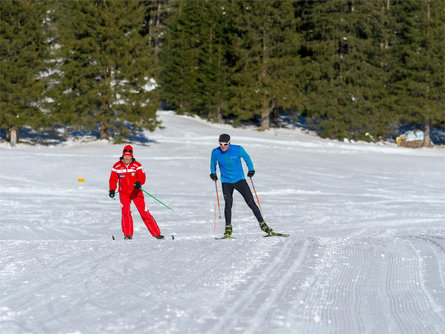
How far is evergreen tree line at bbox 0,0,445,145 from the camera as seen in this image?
27.7 meters

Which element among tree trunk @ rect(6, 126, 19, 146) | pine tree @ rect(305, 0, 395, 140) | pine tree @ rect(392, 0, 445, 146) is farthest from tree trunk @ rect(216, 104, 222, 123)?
tree trunk @ rect(6, 126, 19, 146)

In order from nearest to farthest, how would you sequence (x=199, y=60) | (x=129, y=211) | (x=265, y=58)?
(x=129, y=211) → (x=265, y=58) → (x=199, y=60)

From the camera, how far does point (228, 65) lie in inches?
1741

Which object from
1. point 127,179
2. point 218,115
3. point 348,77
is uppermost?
point 348,77

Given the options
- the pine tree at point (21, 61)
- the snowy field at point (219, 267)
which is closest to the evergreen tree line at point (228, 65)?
the pine tree at point (21, 61)

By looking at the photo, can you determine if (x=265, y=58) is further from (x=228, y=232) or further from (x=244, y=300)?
(x=244, y=300)

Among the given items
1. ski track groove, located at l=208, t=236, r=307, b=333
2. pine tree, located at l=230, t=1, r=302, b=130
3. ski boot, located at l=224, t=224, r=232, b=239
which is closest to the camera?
ski track groove, located at l=208, t=236, r=307, b=333

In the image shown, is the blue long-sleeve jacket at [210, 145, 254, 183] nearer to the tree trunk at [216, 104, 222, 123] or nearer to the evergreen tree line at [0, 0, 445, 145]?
the evergreen tree line at [0, 0, 445, 145]

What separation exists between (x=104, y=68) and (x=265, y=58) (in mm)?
14859

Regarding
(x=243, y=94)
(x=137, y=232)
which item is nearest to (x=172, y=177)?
(x=137, y=232)

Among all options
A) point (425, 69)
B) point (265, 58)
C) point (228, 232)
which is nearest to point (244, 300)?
point (228, 232)

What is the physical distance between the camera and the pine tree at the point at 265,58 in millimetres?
39562

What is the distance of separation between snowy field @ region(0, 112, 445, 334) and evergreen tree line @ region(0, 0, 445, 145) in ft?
45.1

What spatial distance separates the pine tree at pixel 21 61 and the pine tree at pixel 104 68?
1.20 metres
